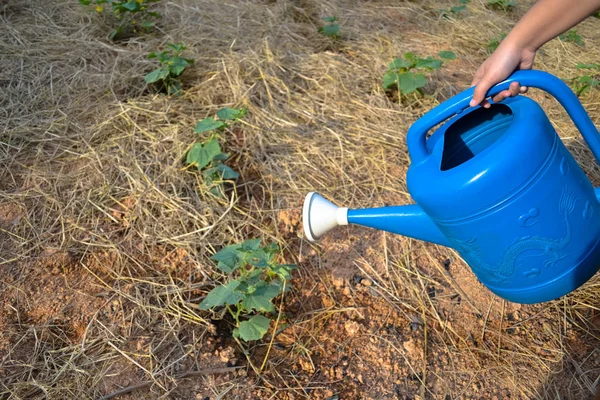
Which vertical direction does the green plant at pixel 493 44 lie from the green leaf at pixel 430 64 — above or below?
below

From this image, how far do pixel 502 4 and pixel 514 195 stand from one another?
2985 mm

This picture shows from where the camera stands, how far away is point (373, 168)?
205cm

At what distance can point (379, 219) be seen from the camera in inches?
49.1

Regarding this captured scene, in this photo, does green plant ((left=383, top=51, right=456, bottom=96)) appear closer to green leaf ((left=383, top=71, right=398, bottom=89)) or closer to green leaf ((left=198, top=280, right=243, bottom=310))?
green leaf ((left=383, top=71, right=398, bottom=89))

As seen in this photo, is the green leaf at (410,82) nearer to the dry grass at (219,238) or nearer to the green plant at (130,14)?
the dry grass at (219,238)

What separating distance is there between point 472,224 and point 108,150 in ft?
4.89

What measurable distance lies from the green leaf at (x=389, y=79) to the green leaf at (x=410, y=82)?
5 centimetres

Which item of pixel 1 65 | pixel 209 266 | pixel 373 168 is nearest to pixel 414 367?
pixel 209 266

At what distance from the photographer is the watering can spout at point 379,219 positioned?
1.20 m

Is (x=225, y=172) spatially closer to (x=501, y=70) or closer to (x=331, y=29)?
(x=501, y=70)

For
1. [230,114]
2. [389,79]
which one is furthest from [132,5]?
[389,79]

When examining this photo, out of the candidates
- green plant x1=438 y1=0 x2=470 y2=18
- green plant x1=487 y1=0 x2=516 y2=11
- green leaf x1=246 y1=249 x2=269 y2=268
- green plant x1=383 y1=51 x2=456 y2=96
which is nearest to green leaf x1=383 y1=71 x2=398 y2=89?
green plant x1=383 y1=51 x2=456 y2=96

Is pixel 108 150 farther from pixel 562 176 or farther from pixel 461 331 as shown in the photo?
pixel 562 176

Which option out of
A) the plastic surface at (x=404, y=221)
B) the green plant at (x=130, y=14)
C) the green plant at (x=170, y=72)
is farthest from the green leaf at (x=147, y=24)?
the plastic surface at (x=404, y=221)
